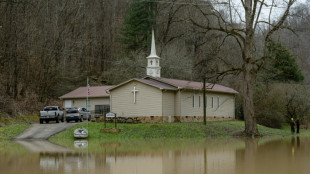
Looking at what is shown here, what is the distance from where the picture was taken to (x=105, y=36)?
2699 inches

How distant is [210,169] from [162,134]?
19.0 meters

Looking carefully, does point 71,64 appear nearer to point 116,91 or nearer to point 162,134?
point 116,91

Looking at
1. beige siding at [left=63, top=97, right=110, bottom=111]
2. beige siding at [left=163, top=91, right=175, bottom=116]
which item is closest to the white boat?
beige siding at [left=163, top=91, right=175, bottom=116]

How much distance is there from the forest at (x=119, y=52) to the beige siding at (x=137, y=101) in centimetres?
504

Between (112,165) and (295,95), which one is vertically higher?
(295,95)

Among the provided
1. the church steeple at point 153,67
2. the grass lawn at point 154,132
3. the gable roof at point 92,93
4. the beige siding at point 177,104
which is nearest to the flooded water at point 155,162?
the grass lawn at point 154,132

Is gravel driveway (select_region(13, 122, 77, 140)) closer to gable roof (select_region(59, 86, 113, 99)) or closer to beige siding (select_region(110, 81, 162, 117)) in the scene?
beige siding (select_region(110, 81, 162, 117))

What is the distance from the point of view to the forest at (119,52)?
48.4 meters

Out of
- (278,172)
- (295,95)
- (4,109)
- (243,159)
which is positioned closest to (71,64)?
(4,109)

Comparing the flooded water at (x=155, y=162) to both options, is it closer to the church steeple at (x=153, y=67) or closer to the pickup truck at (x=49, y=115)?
the pickup truck at (x=49, y=115)

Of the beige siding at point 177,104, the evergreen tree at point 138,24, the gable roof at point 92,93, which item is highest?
the evergreen tree at point 138,24

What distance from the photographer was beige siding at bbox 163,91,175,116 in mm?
40750

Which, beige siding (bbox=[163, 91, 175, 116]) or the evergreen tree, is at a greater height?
the evergreen tree

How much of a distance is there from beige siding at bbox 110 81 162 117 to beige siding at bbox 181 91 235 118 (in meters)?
3.27
